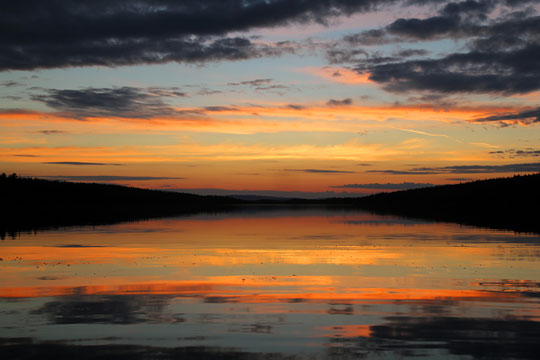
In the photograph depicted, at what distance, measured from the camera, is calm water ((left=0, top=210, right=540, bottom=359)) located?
10.1 meters

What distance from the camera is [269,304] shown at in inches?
548

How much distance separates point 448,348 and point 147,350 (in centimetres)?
540

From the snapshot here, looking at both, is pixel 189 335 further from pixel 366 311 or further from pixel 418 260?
pixel 418 260

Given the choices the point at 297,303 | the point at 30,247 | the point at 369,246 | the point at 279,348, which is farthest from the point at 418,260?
the point at 30,247

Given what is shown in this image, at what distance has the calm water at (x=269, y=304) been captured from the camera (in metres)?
10.1

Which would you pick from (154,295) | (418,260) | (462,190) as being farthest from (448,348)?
(462,190)

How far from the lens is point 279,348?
10117 millimetres

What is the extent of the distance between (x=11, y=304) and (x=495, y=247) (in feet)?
77.3

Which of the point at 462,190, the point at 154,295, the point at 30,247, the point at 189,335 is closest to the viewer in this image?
the point at 189,335

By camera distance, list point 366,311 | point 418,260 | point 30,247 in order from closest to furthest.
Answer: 1. point 366,311
2. point 418,260
3. point 30,247

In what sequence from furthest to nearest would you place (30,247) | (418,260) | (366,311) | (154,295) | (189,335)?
(30,247)
(418,260)
(154,295)
(366,311)
(189,335)

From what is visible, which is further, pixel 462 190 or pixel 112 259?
pixel 462 190

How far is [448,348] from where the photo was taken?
33.0 feet

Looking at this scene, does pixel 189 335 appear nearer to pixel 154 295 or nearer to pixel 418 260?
pixel 154 295
